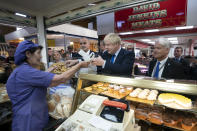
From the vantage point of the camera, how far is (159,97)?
128 cm

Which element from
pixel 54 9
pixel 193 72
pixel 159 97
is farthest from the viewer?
pixel 54 9

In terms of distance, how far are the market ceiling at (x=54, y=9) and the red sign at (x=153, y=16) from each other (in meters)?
2.51

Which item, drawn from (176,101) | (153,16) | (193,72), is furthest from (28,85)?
(153,16)

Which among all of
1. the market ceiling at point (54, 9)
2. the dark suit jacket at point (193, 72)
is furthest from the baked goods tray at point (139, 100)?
the dark suit jacket at point (193, 72)

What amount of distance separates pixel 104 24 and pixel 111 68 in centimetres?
508

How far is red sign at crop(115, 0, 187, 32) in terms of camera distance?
4195mm

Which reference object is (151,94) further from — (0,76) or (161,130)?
(0,76)

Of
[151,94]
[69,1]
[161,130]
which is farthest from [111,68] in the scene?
[69,1]

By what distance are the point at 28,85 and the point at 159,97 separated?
154cm

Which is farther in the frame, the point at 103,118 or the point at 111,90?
the point at 111,90

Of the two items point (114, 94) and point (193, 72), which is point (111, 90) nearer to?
point (114, 94)

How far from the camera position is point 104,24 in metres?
6.25

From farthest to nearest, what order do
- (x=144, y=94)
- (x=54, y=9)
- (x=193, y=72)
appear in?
(x=54, y=9), (x=193, y=72), (x=144, y=94)

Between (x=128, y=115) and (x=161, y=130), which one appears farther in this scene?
(x=161, y=130)
